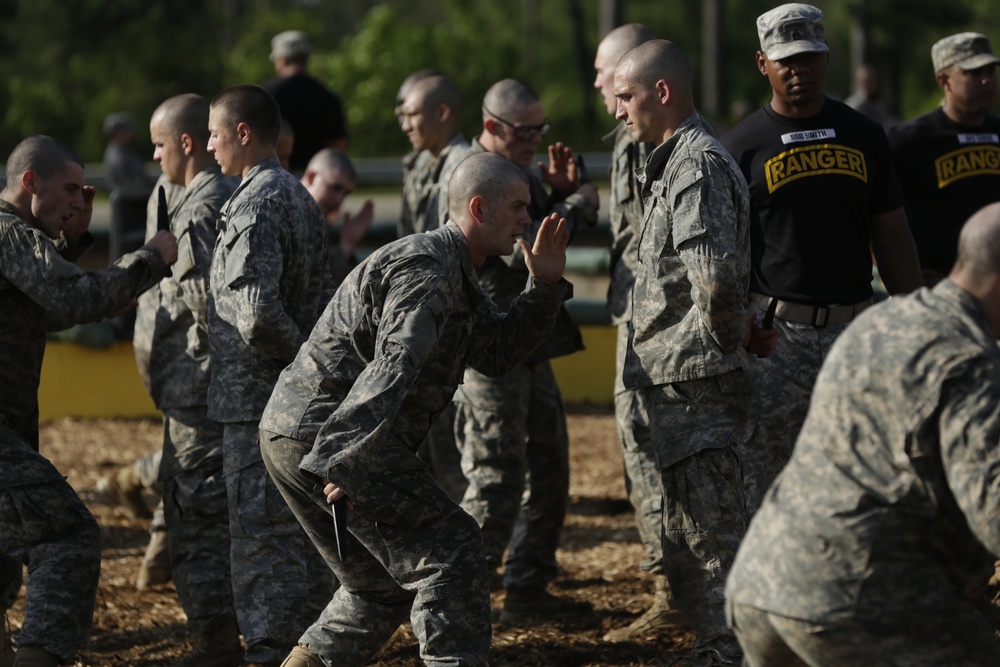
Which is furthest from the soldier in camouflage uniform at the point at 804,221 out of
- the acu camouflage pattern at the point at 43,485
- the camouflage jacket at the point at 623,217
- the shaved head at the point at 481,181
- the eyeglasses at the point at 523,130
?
the acu camouflage pattern at the point at 43,485

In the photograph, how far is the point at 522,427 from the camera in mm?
6949

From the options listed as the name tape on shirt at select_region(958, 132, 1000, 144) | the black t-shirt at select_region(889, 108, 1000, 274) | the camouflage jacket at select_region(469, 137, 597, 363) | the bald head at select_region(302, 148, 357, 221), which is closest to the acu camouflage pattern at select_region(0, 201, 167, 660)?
the camouflage jacket at select_region(469, 137, 597, 363)

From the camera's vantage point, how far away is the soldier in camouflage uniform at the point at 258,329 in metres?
5.67

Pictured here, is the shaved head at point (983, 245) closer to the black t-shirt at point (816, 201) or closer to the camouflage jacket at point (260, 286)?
the black t-shirt at point (816, 201)

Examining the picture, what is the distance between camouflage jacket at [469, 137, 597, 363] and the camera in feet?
22.7

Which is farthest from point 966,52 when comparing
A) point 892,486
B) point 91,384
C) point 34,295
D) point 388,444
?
point 91,384

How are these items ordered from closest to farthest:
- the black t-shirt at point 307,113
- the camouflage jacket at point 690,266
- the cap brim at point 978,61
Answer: the camouflage jacket at point 690,266 → the cap brim at point 978,61 → the black t-shirt at point 307,113

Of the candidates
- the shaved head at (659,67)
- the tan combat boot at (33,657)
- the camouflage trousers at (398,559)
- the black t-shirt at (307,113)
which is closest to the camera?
the camouflage trousers at (398,559)

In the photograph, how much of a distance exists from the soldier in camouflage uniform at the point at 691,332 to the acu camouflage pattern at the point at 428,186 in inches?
79.0

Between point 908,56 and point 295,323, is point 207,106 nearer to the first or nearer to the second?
point 295,323

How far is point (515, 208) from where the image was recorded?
511 centimetres

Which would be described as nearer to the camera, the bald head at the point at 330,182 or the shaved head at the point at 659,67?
the shaved head at the point at 659,67

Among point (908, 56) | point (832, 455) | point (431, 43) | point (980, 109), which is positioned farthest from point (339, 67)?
point (832, 455)

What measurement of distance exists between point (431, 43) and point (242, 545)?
34856mm
